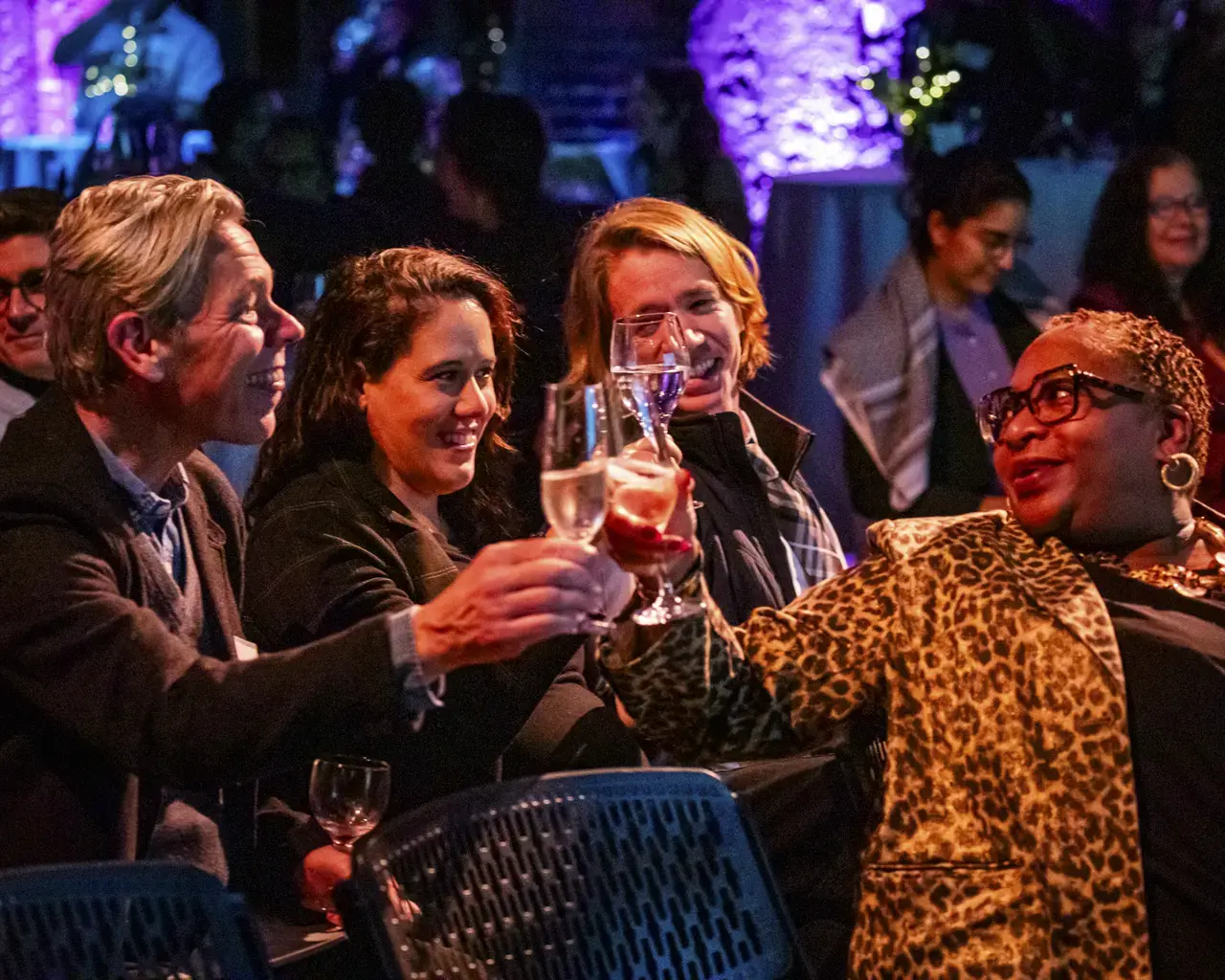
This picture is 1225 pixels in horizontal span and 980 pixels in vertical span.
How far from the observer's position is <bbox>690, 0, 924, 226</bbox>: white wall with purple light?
7.15 m

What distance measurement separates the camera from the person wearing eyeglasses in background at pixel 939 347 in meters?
4.49

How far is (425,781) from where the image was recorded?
252 cm

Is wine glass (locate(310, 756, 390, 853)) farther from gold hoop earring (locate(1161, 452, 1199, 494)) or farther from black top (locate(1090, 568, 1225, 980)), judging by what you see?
gold hoop earring (locate(1161, 452, 1199, 494))

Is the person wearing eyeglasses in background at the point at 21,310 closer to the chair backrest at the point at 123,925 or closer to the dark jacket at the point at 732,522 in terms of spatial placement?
the dark jacket at the point at 732,522

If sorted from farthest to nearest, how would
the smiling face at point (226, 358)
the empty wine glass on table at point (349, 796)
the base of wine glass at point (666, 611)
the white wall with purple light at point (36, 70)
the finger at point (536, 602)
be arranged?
the white wall with purple light at point (36, 70)
the empty wine glass on table at point (349, 796)
the smiling face at point (226, 358)
the base of wine glass at point (666, 611)
the finger at point (536, 602)

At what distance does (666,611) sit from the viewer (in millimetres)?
2100

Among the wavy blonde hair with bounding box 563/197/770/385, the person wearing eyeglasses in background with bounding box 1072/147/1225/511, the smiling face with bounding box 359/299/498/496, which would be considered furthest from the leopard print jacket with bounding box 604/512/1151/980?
the person wearing eyeglasses in background with bounding box 1072/147/1225/511

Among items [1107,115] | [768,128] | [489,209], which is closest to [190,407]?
[489,209]

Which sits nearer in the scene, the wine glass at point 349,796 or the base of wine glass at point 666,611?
the base of wine glass at point 666,611

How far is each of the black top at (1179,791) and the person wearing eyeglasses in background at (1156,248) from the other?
7.87ft

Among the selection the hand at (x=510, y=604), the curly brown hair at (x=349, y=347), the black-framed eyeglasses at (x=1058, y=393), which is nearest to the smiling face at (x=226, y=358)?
the curly brown hair at (x=349, y=347)

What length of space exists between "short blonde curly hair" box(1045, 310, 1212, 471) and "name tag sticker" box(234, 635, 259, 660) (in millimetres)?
1243

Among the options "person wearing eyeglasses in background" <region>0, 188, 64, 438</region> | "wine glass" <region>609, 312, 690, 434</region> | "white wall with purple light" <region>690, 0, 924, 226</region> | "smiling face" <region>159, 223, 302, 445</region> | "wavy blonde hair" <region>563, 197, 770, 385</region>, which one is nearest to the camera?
"smiling face" <region>159, 223, 302, 445</region>

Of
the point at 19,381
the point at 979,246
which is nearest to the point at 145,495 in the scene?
the point at 19,381
